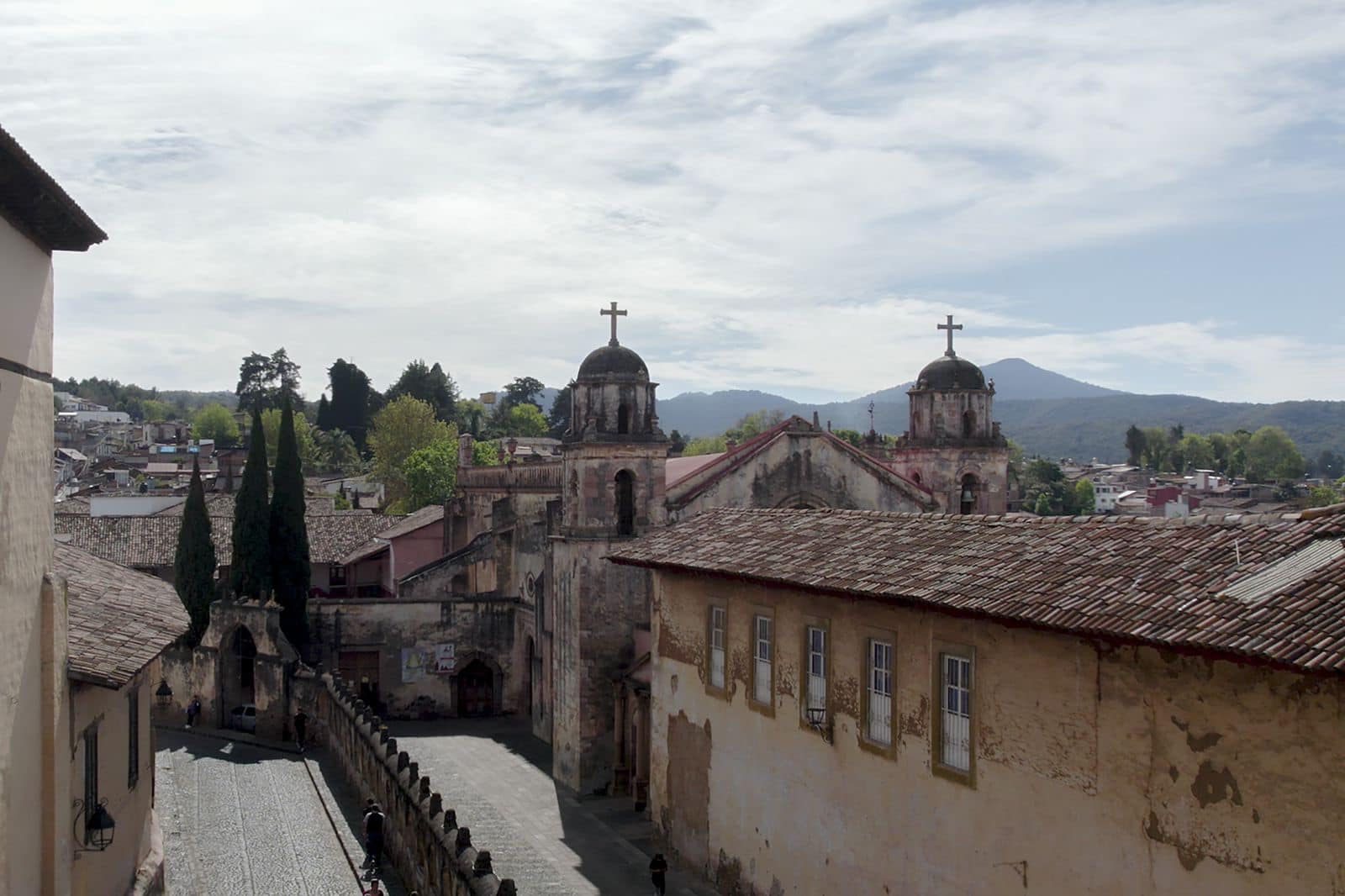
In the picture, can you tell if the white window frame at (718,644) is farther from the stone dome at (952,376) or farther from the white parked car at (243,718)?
the white parked car at (243,718)

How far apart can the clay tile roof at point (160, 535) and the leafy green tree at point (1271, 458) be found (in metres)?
141

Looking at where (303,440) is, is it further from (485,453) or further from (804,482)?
(804,482)

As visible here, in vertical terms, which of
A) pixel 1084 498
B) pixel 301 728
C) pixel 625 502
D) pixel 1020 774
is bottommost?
pixel 301 728

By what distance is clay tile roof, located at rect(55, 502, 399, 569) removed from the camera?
175 feet

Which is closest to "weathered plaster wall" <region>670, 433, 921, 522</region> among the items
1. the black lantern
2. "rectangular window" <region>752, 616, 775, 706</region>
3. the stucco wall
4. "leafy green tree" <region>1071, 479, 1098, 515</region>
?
"rectangular window" <region>752, 616, 775, 706</region>

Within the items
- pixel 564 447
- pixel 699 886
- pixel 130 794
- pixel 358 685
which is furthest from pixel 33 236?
pixel 358 685

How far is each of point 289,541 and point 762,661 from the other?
26.7 metres

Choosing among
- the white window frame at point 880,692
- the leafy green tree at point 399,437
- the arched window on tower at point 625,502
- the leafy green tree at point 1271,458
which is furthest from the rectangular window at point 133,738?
the leafy green tree at point 1271,458

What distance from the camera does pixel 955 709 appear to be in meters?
15.9

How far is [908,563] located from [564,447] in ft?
56.6

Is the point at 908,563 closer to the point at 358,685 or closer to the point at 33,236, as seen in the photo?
the point at 33,236

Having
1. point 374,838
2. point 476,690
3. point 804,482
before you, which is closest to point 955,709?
point 374,838

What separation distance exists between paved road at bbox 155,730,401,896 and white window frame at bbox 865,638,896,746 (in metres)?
9.33

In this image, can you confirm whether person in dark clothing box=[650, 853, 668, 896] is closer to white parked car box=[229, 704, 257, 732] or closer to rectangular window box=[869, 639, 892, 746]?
rectangular window box=[869, 639, 892, 746]
